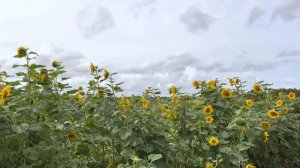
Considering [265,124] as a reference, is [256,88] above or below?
above

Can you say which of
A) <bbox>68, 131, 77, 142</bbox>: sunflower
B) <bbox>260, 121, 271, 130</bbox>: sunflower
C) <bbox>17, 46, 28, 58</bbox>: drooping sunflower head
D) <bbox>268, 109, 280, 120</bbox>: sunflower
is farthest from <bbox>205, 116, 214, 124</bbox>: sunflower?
<bbox>17, 46, 28, 58</bbox>: drooping sunflower head

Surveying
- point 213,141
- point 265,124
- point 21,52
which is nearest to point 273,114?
point 265,124

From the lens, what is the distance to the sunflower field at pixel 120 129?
147 inches

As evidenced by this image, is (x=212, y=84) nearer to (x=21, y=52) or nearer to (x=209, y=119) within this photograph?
(x=209, y=119)

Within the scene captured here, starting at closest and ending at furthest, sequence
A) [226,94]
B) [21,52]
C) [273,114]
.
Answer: [21,52] < [226,94] < [273,114]

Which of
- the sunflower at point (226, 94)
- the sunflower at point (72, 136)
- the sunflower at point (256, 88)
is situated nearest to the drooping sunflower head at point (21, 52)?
the sunflower at point (72, 136)

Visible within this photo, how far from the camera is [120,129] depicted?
162 inches

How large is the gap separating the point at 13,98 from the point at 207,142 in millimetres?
2074

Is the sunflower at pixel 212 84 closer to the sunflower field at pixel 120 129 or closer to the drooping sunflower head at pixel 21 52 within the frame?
the sunflower field at pixel 120 129

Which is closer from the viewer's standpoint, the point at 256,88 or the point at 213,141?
the point at 213,141

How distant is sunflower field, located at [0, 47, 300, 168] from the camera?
3.73 metres

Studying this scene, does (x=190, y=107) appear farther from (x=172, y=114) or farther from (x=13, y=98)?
(x=13, y=98)

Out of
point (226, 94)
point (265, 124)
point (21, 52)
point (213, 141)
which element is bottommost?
point (213, 141)

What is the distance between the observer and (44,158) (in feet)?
12.3
